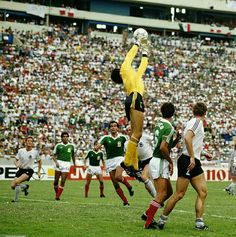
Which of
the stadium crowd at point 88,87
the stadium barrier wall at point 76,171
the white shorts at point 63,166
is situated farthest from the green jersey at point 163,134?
the stadium crowd at point 88,87

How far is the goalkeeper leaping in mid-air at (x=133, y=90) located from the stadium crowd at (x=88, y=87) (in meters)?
27.3

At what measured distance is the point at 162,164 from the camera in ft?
42.8

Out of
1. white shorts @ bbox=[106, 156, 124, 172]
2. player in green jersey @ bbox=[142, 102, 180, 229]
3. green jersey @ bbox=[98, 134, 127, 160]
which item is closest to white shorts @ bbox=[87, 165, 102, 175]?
green jersey @ bbox=[98, 134, 127, 160]

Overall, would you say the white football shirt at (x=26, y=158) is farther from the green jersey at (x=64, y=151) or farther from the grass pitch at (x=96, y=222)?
the grass pitch at (x=96, y=222)

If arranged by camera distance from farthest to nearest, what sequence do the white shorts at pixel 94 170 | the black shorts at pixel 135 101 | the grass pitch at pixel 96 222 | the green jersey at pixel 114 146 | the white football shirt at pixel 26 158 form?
1. the white shorts at pixel 94 170
2. the green jersey at pixel 114 146
3. the white football shirt at pixel 26 158
4. the black shorts at pixel 135 101
5. the grass pitch at pixel 96 222

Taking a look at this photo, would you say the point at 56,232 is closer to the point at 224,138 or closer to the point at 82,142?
the point at 82,142

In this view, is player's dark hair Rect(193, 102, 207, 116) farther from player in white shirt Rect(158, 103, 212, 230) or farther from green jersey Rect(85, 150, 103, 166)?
green jersey Rect(85, 150, 103, 166)

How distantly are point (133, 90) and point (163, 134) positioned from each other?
1029mm

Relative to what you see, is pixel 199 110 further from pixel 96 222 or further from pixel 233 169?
pixel 233 169

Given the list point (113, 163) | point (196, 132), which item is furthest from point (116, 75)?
point (113, 163)

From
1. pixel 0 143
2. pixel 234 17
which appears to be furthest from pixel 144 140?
pixel 234 17

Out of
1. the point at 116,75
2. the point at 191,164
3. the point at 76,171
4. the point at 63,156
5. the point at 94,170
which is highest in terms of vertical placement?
the point at 116,75

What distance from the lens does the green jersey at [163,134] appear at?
509 inches

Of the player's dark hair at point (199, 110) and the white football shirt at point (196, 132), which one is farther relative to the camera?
the player's dark hair at point (199, 110)
